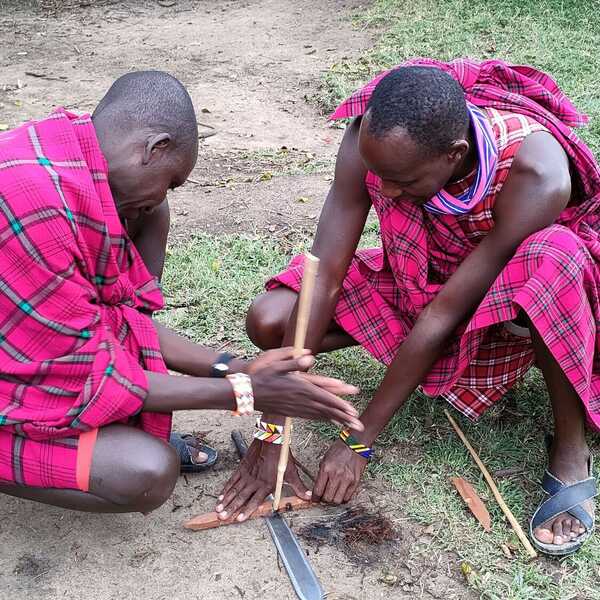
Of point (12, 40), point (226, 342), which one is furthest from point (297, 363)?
point (12, 40)

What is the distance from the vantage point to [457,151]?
210 centimetres

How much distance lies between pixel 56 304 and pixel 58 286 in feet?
0.16

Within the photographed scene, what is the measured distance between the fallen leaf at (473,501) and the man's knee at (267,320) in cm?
74

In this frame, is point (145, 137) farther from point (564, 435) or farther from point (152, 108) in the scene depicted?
point (564, 435)

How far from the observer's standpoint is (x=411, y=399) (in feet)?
9.05

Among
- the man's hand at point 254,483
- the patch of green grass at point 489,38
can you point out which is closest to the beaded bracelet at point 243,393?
the man's hand at point 254,483

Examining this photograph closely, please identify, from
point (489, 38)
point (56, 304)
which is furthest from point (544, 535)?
point (489, 38)

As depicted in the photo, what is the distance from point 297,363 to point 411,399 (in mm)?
913

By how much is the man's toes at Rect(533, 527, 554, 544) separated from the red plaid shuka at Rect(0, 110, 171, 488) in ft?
3.83

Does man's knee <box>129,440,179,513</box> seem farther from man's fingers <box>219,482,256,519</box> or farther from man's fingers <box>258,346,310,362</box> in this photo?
man's fingers <box>258,346,310,362</box>

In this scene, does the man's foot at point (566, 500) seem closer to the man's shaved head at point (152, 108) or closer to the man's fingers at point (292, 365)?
the man's fingers at point (292, 365)

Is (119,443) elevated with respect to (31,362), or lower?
lower

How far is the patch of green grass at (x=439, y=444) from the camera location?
211 centimetres

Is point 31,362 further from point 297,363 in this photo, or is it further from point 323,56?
point 323,56
